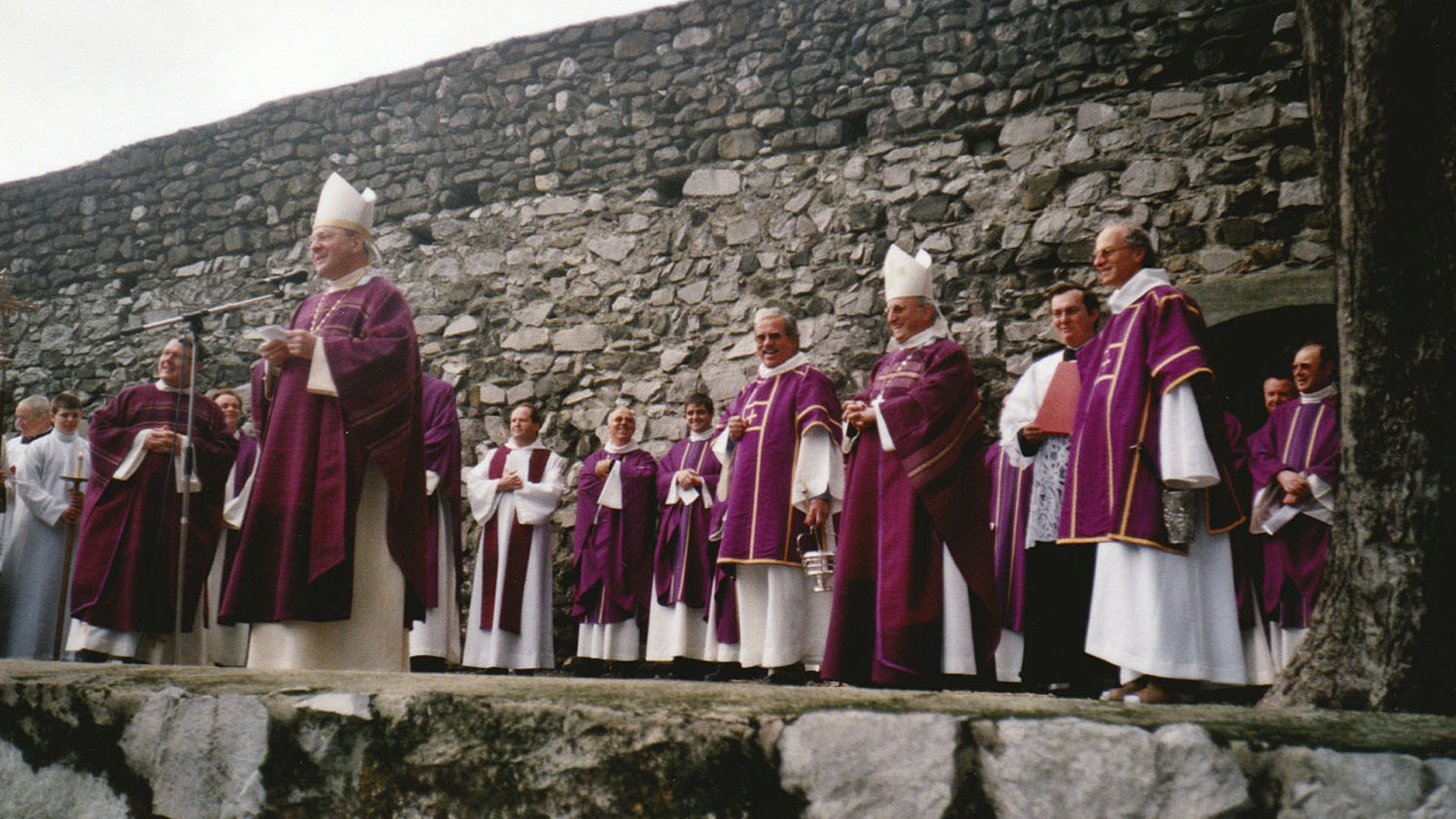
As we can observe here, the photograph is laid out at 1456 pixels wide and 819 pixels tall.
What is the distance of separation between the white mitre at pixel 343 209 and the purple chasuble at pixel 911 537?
2.11m

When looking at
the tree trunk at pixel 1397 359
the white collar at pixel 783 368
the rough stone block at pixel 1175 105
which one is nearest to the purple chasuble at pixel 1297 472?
the rough stone block at pixel 1175 105

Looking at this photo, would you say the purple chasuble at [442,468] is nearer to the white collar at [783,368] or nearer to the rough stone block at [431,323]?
the rough stone block at [431,323]

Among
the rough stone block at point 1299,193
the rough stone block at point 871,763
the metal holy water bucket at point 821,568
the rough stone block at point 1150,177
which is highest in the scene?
the rough stone block at point 1150,177

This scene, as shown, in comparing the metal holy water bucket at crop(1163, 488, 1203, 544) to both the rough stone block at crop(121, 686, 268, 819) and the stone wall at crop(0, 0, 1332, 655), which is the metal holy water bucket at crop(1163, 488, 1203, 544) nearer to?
the rough stone block at crop(121, 686, 268, 819)

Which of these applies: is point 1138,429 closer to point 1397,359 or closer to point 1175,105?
point 1397,359

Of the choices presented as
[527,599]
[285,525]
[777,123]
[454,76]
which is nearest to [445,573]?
[527,599]

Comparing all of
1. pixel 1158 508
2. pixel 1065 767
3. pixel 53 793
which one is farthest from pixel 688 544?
pixel 1065 767

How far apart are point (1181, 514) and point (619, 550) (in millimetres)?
4209

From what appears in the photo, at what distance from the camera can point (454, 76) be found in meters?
9.13

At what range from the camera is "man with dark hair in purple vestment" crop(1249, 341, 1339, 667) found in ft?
17.3

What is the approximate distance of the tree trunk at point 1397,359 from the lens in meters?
1.78

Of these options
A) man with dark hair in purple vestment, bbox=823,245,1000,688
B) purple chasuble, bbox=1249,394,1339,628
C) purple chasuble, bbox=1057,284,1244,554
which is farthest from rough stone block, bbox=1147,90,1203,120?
purple chasuble, bbox=1057,284,1244,554

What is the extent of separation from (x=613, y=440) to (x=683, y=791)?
6.22m

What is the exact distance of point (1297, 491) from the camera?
5289 millimetres
